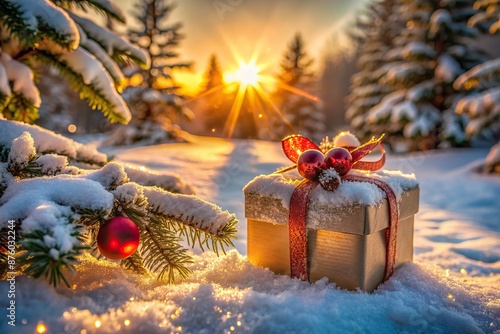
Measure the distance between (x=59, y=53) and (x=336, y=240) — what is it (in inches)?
68.1

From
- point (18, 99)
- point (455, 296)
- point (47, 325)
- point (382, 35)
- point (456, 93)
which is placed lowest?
point (455, 296)

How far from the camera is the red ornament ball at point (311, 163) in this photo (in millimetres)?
1631

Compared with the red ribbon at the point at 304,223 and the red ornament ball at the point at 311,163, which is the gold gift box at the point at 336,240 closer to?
the red ribbon at the point at 304,223

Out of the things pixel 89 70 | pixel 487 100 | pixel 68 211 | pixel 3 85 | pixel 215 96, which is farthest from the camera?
pixel 215 96

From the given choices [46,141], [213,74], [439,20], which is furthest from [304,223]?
[213,74]

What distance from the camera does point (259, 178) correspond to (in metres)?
1.84

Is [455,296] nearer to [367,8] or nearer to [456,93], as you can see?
[456,93]

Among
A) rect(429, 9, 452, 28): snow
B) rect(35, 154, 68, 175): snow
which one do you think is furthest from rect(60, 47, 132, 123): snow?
rect(429, 9, 452, 28): snow

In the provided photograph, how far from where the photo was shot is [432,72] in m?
11.9

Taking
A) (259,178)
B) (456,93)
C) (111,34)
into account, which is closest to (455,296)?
(259,178)

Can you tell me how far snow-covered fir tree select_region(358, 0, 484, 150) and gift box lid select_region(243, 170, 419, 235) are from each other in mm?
9881

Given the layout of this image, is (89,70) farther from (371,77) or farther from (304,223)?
(371,77)

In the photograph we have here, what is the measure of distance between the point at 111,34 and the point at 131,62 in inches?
9.6

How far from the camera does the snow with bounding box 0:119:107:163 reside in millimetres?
1588
